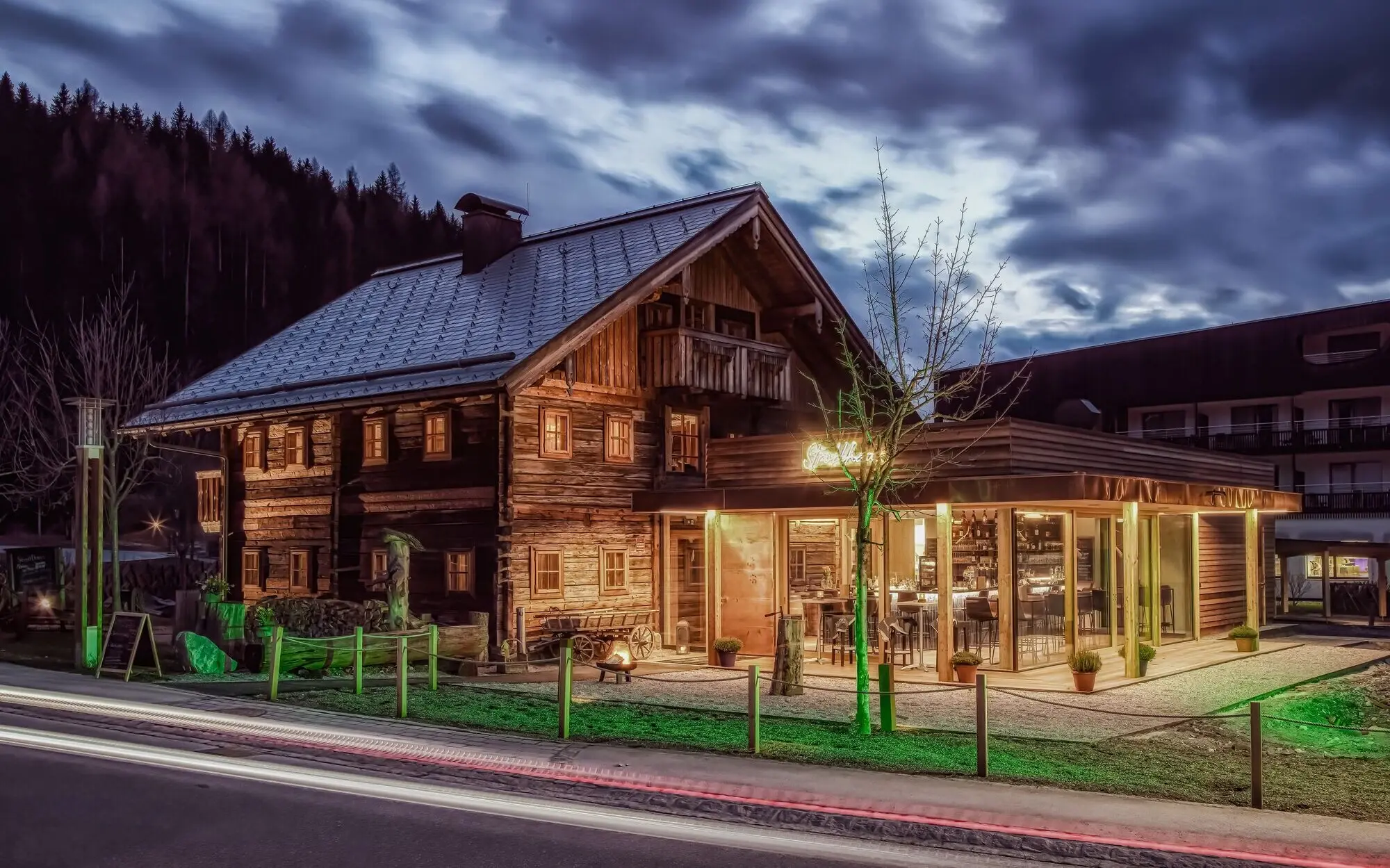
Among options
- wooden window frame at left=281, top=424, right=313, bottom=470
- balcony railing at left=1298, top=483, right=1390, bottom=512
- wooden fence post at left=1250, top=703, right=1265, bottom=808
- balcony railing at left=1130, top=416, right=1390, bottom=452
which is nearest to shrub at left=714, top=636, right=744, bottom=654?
wooden fence post at left=1250, top=703, right=1265, bottom=808

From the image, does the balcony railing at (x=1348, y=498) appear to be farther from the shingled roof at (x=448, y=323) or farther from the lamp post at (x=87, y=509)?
the lamp post at (x=87, y=509)

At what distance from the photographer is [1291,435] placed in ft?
182

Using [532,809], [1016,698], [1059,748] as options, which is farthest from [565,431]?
[532,809]

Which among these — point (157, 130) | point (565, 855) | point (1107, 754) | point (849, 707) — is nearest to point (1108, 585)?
point (849, 707)

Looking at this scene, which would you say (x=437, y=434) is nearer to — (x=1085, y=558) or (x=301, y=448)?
(x=301, y=448)

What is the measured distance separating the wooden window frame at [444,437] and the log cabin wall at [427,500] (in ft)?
0.09

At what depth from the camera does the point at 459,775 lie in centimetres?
1188

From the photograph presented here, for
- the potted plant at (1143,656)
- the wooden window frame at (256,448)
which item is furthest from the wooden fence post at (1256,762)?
the wooden window frame at (256,448)

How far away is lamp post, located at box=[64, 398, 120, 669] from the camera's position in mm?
20422

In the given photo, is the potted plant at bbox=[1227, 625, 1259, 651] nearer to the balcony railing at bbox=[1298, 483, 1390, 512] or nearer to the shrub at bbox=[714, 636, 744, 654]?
the shrub at bbox=[714, 636, 744, 654]

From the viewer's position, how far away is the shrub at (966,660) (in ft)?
60.7

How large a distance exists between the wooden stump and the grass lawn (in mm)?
1982

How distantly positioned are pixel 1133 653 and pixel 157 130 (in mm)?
91593

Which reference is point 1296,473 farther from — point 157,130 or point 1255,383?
point 157,130
